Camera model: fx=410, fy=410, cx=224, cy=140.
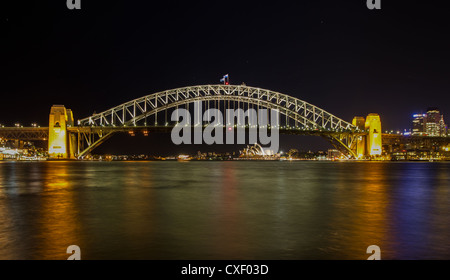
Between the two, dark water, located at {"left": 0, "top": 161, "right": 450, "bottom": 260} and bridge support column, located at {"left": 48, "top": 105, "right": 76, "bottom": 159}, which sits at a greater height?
bridge support column, located at {"left": 48, "top": 105, "right": 76, "bottom": 159}

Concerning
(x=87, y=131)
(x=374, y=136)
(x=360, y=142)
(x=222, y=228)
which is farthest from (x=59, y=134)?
(x=222, y=228)

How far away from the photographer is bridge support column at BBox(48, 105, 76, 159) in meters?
61.2

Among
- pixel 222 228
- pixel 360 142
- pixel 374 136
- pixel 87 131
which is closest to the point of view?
pixel 222 228

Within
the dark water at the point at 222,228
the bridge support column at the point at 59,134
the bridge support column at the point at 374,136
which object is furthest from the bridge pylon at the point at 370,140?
the dark water at the point at 222,228

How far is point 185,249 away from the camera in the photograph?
6434 mm

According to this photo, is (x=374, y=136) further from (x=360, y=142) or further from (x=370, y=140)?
(x=360, y=142)

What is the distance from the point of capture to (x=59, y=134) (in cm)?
6141

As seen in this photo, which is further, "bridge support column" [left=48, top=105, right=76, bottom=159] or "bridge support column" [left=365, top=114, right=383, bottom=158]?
"bridge support column" [left=365, top=114, right=383, bottom=158]

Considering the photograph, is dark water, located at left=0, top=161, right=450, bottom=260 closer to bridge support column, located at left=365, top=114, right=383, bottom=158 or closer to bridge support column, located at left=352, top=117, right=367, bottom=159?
bridge support column, located at left=365, top=114, right=383, bottom=158

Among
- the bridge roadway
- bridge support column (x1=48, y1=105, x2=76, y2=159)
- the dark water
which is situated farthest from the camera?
the bridge roadway

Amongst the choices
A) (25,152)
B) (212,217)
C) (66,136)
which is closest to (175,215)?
(212,217)

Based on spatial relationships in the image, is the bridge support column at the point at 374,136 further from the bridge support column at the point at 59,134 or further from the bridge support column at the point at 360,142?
the bridge support column at the point at 59,134

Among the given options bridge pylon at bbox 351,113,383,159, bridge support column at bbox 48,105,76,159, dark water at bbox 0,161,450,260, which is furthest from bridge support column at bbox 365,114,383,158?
dark water at bbox 0,161,450,260
